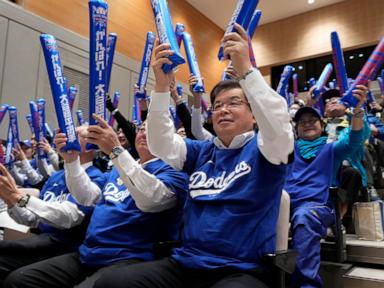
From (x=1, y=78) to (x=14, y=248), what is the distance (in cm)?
340

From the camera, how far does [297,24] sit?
7859 mm

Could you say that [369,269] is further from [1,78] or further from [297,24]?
[297,24]

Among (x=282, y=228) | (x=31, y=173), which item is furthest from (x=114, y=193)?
(x=31, y=173)

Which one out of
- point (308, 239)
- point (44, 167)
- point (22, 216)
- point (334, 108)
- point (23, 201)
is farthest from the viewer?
point (44, 167)

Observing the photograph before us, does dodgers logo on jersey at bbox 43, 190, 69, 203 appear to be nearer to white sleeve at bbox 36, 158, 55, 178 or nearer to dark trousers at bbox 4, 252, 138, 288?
dark trousers at bbox 4, 252, 138, 288

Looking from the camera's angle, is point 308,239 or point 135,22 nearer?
point 308,239

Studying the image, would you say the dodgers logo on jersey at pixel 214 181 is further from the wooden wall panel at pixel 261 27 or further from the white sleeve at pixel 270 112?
the wooden wall panel at pixel 261 27

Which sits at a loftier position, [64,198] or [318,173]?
[318,173]

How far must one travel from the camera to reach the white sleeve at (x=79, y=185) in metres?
1.81

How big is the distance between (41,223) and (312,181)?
5.12ft

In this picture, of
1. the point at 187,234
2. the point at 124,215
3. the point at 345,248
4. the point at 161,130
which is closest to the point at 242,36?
the point at 161,130

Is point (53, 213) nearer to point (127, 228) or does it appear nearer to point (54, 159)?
point (127, 228)

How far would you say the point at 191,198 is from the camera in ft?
4.51

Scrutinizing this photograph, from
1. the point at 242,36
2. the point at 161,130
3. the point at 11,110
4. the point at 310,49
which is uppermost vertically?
the point at 310,49
